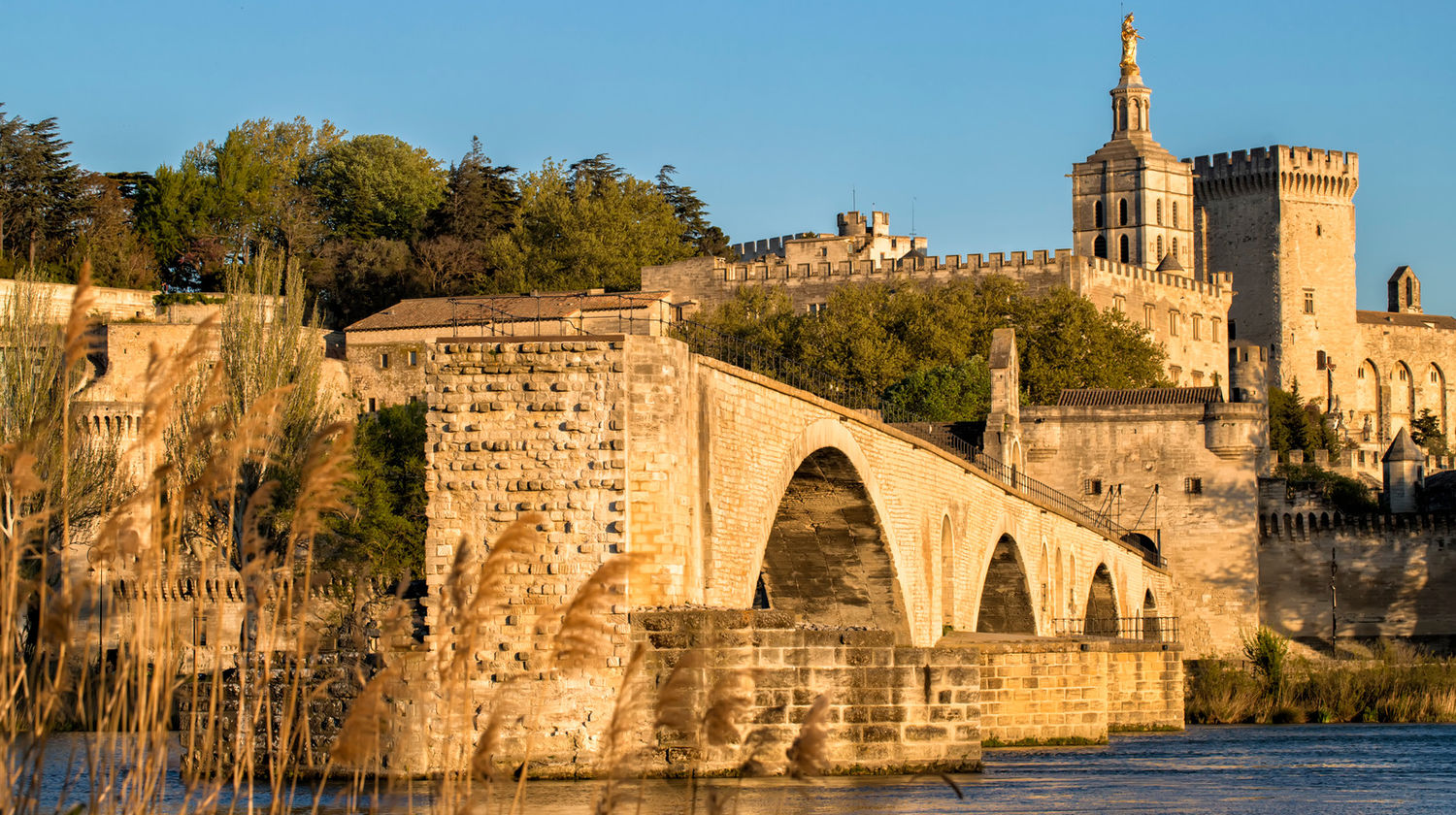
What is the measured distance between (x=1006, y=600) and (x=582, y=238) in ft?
114

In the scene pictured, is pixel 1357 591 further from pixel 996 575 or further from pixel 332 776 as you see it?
pixel 332 776

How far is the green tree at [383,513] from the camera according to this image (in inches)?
1519

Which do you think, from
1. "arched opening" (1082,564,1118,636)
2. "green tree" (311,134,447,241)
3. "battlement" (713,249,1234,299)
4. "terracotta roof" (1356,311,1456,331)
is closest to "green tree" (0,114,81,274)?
"green tree" (311,134,447,241)

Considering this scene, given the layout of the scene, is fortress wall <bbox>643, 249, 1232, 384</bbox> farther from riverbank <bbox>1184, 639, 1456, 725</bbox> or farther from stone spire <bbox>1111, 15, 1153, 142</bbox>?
riverbank <bbox>1184, 639, 1456, 725</bbox>

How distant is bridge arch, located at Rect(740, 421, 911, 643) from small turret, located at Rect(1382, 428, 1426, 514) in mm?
36464

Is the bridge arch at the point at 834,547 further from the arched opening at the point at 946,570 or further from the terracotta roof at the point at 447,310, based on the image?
the terracotta roof at the point at 447,310

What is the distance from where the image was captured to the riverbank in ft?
117

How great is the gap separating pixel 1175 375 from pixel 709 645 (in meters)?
57.4

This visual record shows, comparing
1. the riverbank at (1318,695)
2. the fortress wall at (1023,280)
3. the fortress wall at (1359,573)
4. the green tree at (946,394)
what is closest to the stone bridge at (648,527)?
the riverbank at (1318,695)

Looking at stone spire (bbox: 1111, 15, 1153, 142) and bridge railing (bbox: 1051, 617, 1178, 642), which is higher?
stone spire (bbox: 1111, 15, 1153, 142)

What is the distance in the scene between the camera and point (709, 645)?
16.9 m

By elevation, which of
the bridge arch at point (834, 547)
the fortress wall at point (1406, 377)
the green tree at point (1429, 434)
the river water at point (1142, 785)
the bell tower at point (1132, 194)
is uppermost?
the bell tower at point (1132, 194)

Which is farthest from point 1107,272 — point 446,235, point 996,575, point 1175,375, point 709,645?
point 709,645

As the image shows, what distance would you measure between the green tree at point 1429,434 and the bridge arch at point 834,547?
68243 millimetres
